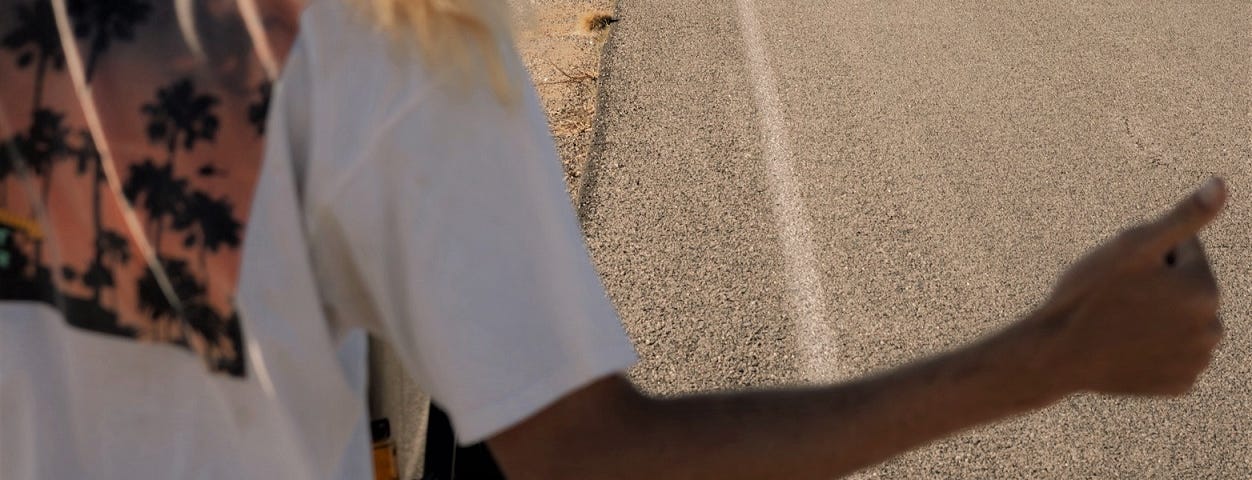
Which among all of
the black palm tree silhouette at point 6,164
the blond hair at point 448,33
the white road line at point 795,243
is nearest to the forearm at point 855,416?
the blond hair at point 448,33

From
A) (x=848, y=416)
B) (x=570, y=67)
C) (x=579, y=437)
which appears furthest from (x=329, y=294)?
(x=570, y=67)

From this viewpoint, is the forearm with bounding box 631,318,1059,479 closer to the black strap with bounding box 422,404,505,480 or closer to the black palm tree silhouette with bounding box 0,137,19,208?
the black strap with bounding box 422,404,505,480

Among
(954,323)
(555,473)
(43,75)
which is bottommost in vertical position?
(954,323)

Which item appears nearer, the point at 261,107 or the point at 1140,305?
the point at 261,107

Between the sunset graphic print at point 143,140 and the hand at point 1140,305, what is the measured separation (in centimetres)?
71

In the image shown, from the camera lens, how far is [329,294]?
3.43 feet

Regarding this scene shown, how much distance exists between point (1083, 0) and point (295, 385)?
8459mm

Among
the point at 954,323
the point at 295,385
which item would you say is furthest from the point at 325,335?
the point at 954,323

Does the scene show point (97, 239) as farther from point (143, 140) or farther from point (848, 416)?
point (848, 416)

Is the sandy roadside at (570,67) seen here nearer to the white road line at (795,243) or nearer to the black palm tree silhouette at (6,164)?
the white road line at (795,243)

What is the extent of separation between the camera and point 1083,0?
862 cm

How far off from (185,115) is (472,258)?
0.24m

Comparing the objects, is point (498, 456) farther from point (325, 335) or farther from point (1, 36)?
point (1, 36)

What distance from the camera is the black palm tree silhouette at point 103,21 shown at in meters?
0.96
